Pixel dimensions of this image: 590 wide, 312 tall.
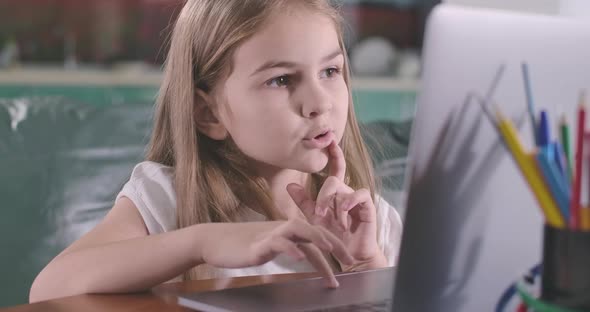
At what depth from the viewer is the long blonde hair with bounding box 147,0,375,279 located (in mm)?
1249

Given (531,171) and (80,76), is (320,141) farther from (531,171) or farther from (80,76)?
(80,76)

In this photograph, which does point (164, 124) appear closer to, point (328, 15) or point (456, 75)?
point (328, 15)

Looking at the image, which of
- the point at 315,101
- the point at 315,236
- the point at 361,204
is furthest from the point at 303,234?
the point at 315,101

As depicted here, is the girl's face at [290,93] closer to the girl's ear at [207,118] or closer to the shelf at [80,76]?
the girl's ear at [207,118]

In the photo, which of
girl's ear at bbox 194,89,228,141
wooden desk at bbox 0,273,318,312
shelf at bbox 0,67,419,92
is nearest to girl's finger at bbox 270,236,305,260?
wooden desk at bbox 0,273,318,312

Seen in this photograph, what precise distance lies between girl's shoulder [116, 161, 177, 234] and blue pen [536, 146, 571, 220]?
0.76 m

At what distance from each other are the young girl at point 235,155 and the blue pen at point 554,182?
43cm

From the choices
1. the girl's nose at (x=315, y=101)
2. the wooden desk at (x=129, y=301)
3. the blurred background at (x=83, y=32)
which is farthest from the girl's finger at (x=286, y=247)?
the blurred background at (x=83, y=32)

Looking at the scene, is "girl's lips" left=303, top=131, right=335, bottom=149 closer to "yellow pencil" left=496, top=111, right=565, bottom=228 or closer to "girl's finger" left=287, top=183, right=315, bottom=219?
"girl's finger" left=287, top=183, right=315, bottom=219

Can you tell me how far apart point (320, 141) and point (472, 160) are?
555 millimetres

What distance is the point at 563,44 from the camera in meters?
0.67

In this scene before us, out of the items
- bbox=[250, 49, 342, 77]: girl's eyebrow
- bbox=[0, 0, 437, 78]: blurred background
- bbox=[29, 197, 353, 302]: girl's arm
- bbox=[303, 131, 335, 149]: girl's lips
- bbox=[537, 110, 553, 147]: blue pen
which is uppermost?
bbox=[0, 0, 437, 78]: blurred background

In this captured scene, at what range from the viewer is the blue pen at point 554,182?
1.75 ft

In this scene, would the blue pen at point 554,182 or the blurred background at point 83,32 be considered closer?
the blue pen at point 554,182
